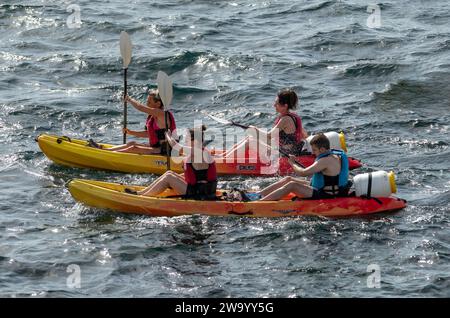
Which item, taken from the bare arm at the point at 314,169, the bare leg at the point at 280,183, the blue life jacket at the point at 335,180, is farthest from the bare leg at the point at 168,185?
the blue life jacket at the point at 335,180

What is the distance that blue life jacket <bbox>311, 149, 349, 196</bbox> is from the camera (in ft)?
47.6

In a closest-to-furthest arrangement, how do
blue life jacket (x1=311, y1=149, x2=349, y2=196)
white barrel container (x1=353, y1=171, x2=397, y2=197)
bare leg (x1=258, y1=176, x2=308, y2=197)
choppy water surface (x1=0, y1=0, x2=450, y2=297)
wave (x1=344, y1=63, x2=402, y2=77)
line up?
choppy water surface (x1=0, y1=0, x2=450, y2=297) → blue life jacket (x1=311, y1=149, x2=349, y2=196) → white barrel container (x1=353, y1=171, x2=397, y2=197) → bare leg (x1=258, y1=176, x2=308, y2=197) → wave (x1=344, y1=63, x2=402, y2=77)

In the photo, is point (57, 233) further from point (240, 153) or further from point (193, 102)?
point (193, 102)

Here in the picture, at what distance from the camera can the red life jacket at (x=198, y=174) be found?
577 inches

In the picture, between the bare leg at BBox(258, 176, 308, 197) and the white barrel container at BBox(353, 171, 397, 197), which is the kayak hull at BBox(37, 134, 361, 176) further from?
the white barrel container at BBox(353, 171, 397, 197)

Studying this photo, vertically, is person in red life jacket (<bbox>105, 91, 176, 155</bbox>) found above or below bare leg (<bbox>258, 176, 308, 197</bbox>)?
above

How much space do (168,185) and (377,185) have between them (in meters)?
3.14

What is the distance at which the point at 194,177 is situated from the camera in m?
14.7

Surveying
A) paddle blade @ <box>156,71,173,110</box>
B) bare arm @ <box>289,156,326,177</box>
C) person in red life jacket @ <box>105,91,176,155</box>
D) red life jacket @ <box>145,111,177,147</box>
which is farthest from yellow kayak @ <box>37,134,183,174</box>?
bare arm @ <box>289,156,326,177</box>

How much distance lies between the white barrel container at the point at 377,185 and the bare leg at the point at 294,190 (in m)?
0.72

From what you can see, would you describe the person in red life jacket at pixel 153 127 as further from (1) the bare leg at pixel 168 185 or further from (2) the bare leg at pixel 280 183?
(2) the bare leg at pixel 280 183

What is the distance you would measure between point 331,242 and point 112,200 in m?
3.38

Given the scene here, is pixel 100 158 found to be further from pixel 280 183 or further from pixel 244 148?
pixel 280 183

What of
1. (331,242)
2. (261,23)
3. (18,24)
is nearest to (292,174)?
(331,242)
